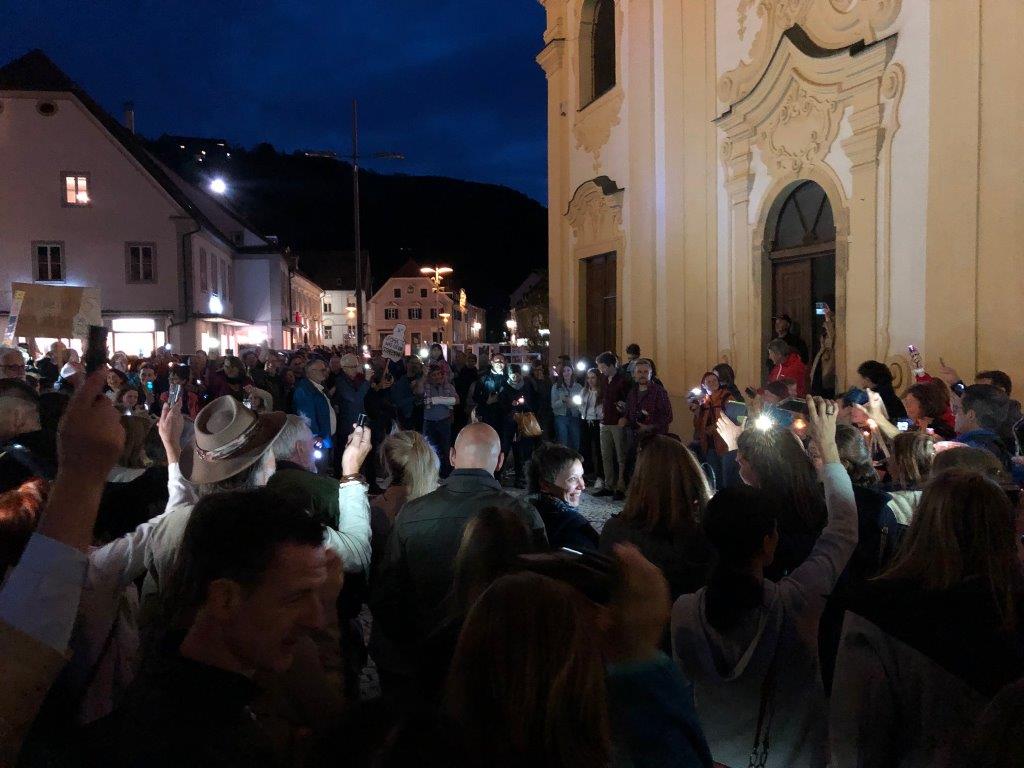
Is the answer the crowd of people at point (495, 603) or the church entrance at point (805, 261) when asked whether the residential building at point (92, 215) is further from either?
the crowd of people at point (495, 603)

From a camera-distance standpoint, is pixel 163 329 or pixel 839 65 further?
pixel 163 329

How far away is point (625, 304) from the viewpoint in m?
16.7

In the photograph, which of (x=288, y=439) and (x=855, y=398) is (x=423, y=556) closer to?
(x=288, y=439)

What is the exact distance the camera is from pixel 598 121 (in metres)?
17.5

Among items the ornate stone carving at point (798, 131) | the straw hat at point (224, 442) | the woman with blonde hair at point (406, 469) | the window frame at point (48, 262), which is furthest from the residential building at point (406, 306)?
the straw hat at point (224, 442)

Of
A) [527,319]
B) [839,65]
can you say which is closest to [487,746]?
[839,65]

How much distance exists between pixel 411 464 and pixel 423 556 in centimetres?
110

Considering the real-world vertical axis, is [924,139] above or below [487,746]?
above

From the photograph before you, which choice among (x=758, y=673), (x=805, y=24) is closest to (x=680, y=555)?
(x=758, y=673)

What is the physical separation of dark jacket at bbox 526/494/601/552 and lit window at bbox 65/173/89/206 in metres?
31.7

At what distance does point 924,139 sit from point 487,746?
32.5 feet

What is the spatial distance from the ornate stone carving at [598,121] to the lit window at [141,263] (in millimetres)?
19557

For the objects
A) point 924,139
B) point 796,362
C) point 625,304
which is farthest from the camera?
point 625,304

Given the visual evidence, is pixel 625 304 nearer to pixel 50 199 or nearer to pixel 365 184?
pixel 50 199
